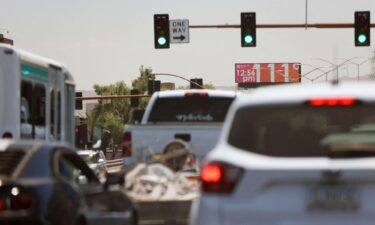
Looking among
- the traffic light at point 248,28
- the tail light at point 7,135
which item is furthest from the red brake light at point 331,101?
the traffic light at point 248,28

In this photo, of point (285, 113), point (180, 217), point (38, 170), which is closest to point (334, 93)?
point (285, 113)

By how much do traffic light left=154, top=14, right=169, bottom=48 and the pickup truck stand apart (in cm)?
2188

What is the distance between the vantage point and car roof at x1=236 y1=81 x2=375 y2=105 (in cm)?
722

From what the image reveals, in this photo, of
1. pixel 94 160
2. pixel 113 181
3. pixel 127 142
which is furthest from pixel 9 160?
pixel 94 160

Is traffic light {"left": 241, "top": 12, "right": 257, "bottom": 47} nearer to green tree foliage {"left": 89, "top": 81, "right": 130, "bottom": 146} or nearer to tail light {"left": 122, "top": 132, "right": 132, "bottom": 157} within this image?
tail light {"left": 122, "top": 132, "right": 132, "bottom": 157}

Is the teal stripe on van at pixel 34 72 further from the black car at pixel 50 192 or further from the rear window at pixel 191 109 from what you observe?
the black car at pixel 50 192

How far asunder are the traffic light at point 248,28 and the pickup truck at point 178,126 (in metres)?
21.4

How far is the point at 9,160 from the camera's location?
9.23 metres

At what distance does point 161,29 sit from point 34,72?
21088mm

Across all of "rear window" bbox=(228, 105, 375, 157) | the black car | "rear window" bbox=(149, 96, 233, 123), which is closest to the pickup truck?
"rear window" bbox=(149, 96, 233, 123)

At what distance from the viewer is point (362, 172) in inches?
271

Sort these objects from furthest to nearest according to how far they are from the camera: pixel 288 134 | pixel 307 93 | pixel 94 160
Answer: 1. pixel 94 160
2. pixel 288 134
3. pixel 307 93

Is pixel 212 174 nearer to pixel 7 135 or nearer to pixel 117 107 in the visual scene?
pixel 7 135

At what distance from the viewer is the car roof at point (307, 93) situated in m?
7.22
